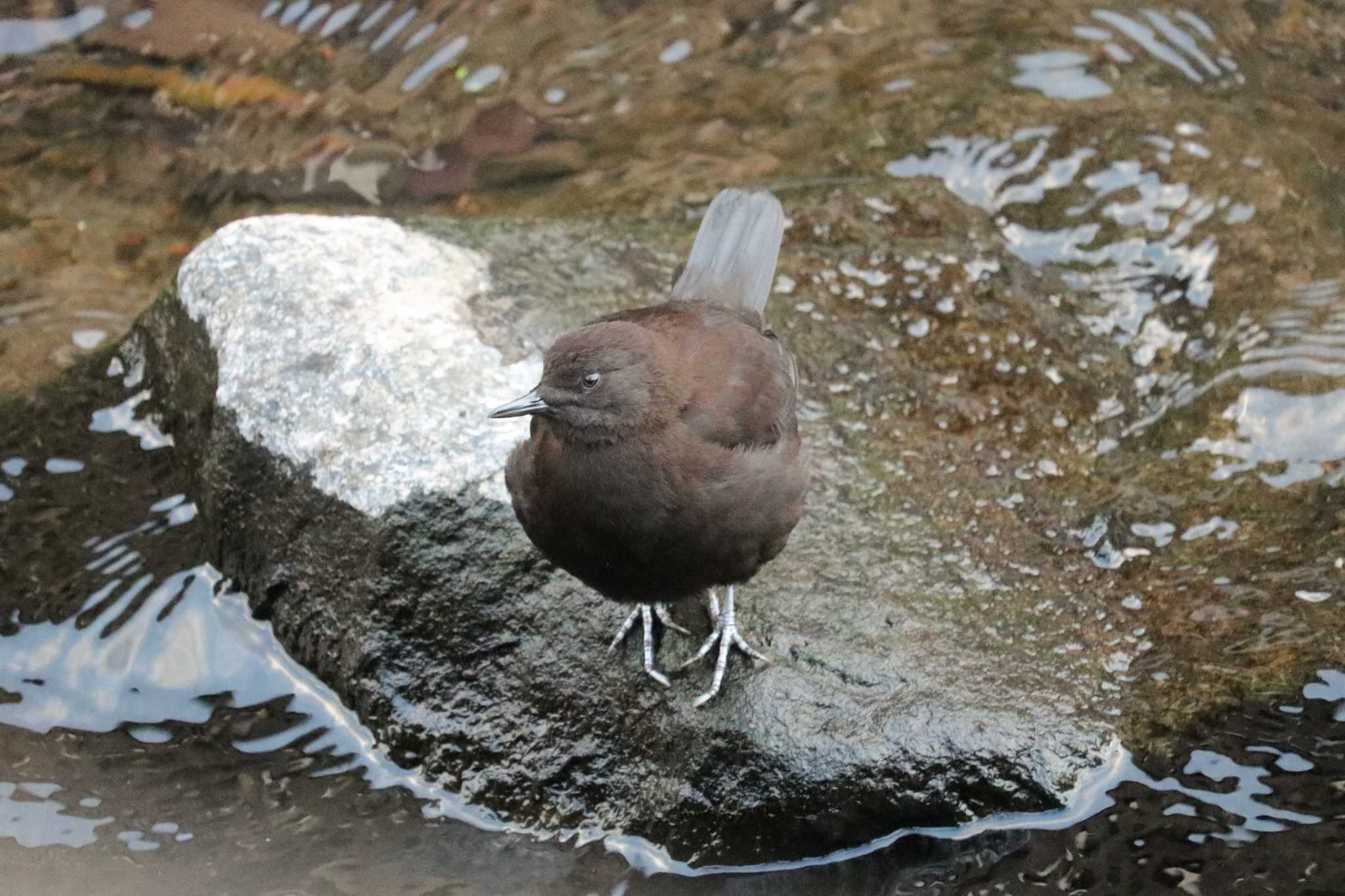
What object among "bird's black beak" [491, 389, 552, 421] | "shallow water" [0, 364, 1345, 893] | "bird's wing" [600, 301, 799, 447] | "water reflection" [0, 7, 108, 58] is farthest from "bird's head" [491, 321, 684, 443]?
"water reflection" [0, 7, 108, 58]

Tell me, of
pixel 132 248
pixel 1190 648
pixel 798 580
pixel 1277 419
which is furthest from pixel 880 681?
pixel 132 248

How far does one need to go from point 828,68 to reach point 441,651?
4401 millimetres

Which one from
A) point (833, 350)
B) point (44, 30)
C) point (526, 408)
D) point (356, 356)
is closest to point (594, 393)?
point (526, 408)

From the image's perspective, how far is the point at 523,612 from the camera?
3.92 metres

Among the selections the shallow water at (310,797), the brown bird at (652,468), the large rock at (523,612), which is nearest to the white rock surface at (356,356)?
the large rock at (523,612)

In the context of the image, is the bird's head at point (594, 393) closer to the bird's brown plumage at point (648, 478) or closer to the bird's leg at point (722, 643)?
the bird's brown plumage at point (648, 478)

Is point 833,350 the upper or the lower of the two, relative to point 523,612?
lower

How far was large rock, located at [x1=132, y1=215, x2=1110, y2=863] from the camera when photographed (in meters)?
3.61

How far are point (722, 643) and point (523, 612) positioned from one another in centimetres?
59

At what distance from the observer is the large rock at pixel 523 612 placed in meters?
3.61

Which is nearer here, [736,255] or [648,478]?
[648,478]

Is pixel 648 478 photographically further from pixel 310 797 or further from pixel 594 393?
pixel 310 797

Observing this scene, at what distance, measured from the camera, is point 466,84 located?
7.31m

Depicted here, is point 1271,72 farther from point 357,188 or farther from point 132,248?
point 132,248
